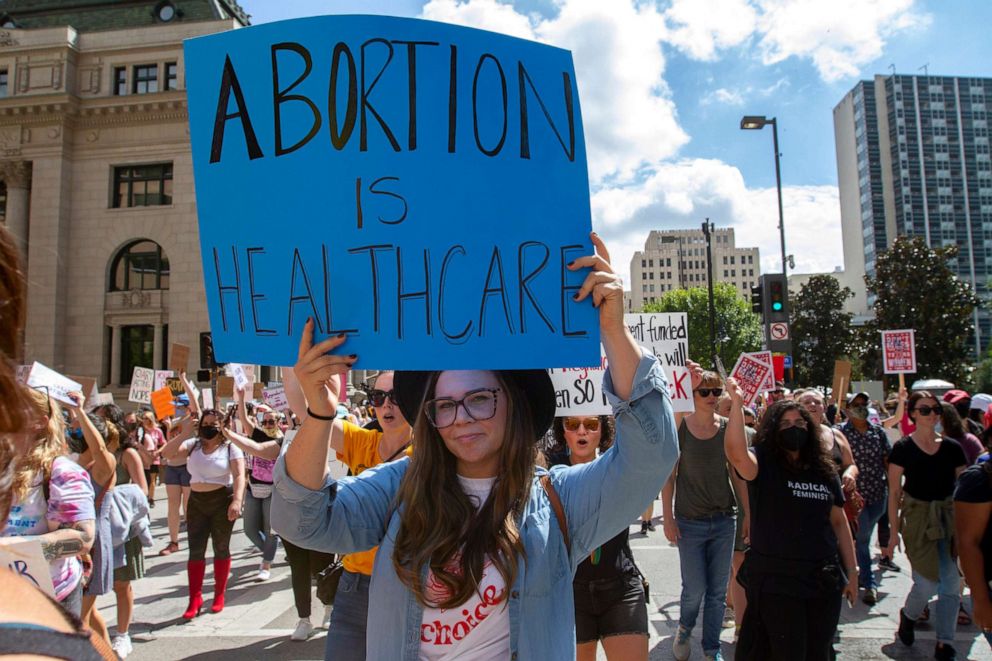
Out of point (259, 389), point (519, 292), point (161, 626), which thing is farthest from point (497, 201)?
point (259, 389)

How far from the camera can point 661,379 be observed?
2.08 metres

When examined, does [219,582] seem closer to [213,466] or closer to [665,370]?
[213,466]

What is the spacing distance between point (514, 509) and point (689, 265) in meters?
149

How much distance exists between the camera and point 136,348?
35.7 metres

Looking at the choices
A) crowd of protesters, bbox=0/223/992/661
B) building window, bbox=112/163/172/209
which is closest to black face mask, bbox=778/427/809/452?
crowd of protesters, bbox=0/223/992/661

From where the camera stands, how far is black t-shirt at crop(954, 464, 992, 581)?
3.55 m

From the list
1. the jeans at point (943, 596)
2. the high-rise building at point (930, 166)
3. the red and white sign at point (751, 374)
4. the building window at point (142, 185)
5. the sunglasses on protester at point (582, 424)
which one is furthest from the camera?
the high-rise building at point (930, 166)

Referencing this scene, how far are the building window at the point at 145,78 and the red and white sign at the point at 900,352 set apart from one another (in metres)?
36.6

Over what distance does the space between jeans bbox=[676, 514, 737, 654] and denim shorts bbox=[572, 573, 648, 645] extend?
61.9 inches

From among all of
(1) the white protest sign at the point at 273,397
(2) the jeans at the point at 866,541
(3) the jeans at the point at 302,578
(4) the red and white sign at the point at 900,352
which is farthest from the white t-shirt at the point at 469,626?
(4) the red and white sign at the point at 900,352

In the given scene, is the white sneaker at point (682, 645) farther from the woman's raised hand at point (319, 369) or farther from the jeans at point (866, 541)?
the woman's raised hand at point (319, 369)

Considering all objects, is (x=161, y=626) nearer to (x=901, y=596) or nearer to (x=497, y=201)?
(x=497, y=201)

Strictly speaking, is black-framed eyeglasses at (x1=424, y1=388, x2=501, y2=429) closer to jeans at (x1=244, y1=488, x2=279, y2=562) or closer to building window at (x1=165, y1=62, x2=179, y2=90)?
jeans at (x1=244, y1=488, x2=279, y2=562)

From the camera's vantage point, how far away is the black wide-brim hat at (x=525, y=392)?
2303mm
